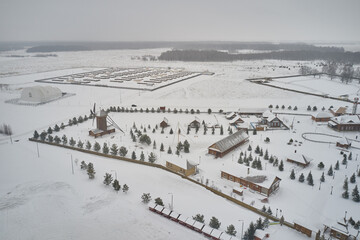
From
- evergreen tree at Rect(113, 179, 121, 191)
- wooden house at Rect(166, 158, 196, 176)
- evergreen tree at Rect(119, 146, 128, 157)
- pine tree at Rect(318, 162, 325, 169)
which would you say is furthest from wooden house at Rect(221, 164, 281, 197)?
evergreen tree at Rect(119, 146, 128, 157)

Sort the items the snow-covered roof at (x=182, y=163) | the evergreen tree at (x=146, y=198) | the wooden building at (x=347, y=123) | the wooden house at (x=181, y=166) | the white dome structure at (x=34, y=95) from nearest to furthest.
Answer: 1. the evergreen tree at (x=146, y=198)
2. the wooden house at (x=181, y=166)
3. the snow-covered roof at (x=182, y=163)
4. the wooden building at (x=347, y=123)
5. the white dome structure at (x=34, y=95)

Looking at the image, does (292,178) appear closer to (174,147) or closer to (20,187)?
(174,147)

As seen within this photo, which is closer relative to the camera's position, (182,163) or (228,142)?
(182,163)

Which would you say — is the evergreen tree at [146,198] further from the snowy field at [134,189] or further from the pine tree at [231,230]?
the pine tree at [231,230]

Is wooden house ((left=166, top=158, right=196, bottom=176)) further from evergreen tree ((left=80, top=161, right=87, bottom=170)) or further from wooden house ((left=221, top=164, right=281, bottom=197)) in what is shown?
evergreen tree ((left=80, top=161, right=87, bottom=170))

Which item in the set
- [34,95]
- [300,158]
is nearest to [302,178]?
[300,158]

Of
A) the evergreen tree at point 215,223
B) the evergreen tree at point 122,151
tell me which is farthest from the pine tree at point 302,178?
the evergreen tree at point 122,151

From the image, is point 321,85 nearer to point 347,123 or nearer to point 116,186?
point 347,123
